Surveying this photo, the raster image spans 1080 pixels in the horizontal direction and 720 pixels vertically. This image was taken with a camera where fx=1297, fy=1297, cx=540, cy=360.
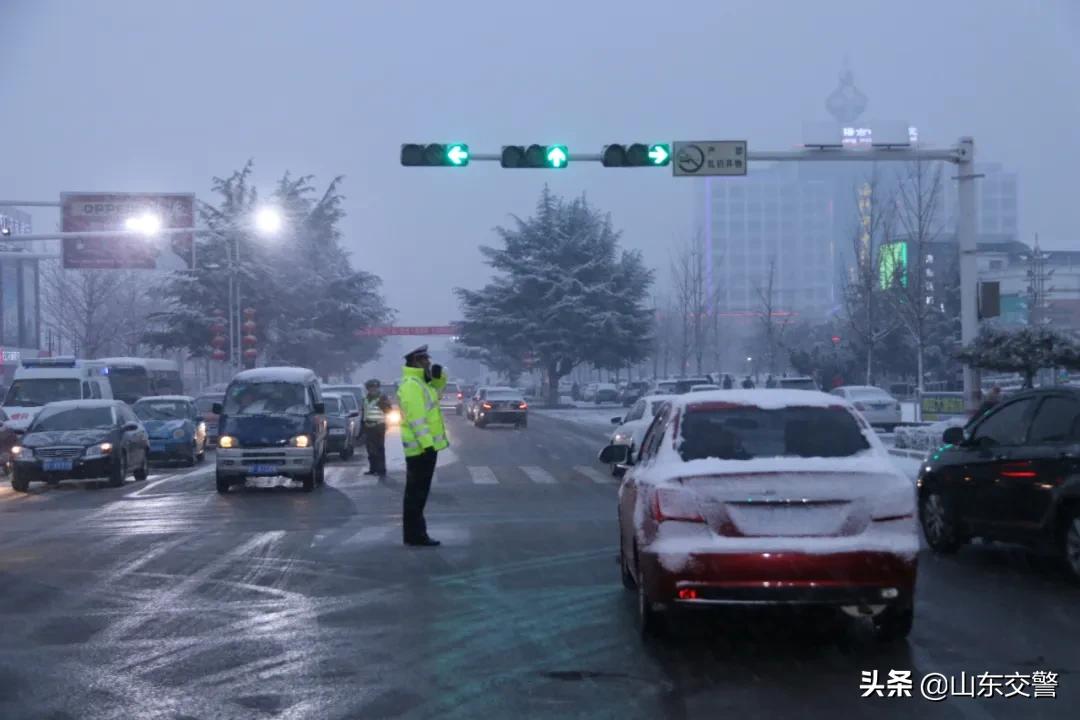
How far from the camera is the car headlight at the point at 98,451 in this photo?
23.2m

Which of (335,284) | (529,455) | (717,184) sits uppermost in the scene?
(717,184)

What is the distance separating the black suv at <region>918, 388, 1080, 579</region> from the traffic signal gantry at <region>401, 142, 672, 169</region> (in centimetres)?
945

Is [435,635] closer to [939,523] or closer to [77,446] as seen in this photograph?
[939,523]

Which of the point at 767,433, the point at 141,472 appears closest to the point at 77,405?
the point at 141,472

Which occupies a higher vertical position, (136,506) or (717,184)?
(717,184)

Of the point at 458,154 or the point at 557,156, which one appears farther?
the point at 557,156

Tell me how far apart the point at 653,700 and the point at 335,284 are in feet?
222

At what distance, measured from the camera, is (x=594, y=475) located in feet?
82.4

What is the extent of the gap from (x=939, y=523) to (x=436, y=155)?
11214mm

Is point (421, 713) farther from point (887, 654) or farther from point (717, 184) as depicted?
point (717, 184)

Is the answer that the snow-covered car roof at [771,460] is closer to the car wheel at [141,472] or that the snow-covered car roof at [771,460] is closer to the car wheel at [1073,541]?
the car wheel at [1073,541]

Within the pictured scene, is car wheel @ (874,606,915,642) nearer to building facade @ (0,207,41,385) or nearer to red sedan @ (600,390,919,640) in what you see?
red sedan @ (600,390,919,640)

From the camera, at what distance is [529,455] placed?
3222 cm

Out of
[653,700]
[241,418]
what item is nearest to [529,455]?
[241,418]
